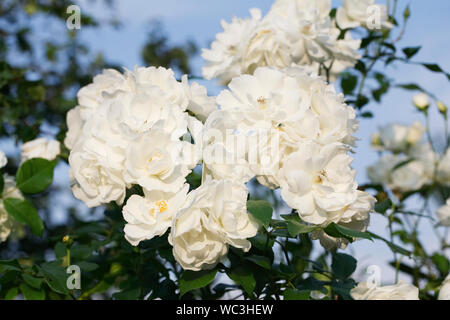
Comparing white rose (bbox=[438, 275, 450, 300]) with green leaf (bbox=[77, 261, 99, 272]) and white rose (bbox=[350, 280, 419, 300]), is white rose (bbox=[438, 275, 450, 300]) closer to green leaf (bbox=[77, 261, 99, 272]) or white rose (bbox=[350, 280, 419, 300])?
white rose (bbox=[350, 280, 419, 300])

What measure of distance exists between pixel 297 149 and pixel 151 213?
25cm

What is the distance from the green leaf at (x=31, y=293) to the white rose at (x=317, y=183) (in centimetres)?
61

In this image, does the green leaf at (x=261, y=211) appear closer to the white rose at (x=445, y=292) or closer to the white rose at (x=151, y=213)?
the white rose at (x=151, y=213)

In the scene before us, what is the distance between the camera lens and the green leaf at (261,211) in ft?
2.42

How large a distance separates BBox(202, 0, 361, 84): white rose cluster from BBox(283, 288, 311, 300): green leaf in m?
0.56

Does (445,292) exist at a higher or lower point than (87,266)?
lower

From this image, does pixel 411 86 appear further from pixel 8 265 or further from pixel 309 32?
pixel 8 265

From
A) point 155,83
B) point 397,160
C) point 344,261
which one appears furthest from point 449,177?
point 155,83

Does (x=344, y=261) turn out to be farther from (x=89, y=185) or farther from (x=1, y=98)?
(x=1, y=98)

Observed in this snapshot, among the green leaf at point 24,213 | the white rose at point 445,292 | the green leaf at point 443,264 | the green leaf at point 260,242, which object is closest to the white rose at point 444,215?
the green leaf at point 443,264

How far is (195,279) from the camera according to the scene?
0.86 m

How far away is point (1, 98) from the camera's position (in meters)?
1.70

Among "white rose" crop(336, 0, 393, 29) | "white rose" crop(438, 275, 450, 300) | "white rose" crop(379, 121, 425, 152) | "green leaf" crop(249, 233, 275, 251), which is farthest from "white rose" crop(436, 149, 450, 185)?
"green leaf" crop(249, 233, 275, 251)

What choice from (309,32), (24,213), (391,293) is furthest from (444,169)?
(24,213)
